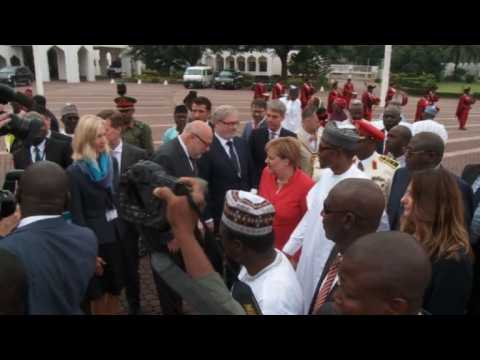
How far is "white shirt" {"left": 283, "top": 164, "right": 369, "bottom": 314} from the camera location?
288cm

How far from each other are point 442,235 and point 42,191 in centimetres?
211

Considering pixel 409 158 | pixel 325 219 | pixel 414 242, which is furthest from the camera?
pixel 409 158

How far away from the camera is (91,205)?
352 centimetres

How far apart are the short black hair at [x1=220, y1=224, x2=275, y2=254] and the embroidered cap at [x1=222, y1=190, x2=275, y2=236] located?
0.05ft

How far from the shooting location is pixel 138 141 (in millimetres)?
5520

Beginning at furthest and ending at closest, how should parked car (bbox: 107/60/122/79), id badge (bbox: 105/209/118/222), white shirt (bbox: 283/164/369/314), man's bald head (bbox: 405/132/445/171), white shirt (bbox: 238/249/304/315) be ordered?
parked car (bbox: 107/60/122/79) < id badge (bbox: 105/209/118/222) < man's bald head (bbox: 405/132/445/171) < white shirt (bbox: 283/164/369/314) < white shirt (bbox: 238/249/304/315)

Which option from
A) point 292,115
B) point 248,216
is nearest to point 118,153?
point 248,216

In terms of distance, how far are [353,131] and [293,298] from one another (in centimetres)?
162

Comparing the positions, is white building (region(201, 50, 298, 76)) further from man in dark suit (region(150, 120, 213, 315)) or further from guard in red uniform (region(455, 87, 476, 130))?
man in dark suit (region(150, 120, 213, 315))

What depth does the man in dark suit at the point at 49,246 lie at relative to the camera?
1.93m

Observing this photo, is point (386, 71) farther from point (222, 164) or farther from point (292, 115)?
point (222, 164)

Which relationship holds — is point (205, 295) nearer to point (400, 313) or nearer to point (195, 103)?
point (400, 313)

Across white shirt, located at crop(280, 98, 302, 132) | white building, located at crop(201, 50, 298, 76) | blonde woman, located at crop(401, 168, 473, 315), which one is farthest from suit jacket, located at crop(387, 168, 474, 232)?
white building, located at crop(201, 50, 298, 76)

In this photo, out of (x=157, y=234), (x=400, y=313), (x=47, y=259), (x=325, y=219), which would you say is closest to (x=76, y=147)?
(x=47, y=259)
